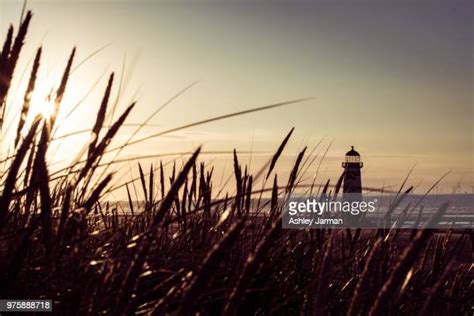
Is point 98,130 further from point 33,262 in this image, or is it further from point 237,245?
point 237,245

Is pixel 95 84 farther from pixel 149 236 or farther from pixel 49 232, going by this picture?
Answer: pixel 149 236

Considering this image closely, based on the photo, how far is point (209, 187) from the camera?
2830 mm

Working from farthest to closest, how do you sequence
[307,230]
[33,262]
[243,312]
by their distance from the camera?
1. [307,230]
2. [243,312]
3. [33,262]

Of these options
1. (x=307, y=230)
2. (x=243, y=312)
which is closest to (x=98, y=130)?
(x=243, y=312)

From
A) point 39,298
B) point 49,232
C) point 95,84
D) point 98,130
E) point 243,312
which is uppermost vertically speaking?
point 95,84

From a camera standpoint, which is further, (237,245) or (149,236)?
(237,245)

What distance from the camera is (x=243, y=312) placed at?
7.05 feet

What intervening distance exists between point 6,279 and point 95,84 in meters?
0.84

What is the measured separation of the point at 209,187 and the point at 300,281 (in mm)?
699

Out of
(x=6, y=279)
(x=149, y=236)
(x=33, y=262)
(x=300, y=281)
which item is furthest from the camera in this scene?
(x=300, y=281)

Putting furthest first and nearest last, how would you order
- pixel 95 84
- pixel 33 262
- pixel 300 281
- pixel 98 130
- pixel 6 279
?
pixel 300 281, pixel 95 84, pixel 33 262, pixel 98 130, pixel 6 279

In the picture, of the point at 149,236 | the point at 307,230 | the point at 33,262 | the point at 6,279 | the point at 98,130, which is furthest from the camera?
the point at 307,230

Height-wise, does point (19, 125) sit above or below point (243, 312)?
above

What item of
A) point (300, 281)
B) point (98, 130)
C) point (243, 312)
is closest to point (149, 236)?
point (98, 130)
